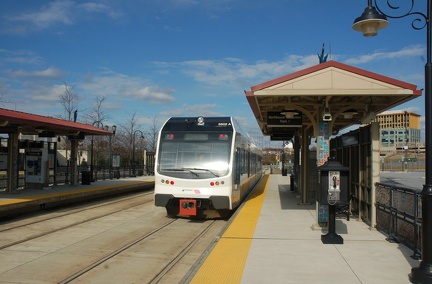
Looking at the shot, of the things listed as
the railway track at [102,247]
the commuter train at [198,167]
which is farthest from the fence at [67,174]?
the commuter train at [198,167]

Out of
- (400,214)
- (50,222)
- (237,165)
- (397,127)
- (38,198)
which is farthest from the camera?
(397,127)

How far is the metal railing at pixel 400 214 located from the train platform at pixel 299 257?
0.21 metres

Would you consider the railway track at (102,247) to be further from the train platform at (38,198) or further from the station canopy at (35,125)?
the station canopy at (35,125)

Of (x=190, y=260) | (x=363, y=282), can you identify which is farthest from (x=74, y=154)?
(x=363, y=282)

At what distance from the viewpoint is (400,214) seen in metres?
7.96

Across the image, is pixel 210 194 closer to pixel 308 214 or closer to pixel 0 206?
pixel 308 214

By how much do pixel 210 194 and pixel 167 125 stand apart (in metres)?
2.82

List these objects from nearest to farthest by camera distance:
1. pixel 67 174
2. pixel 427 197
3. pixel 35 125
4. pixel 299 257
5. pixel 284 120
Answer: pixel 427 197, pixel 299 257, pixel 284 120, pixel 35 125, pixel 67 174

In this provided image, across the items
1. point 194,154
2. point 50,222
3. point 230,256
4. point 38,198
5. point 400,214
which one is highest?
point 194,154

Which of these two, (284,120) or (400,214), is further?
(284,120)

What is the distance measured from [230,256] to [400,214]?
11.3ft

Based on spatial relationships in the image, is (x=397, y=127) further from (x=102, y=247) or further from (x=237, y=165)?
(x=102, y=247)

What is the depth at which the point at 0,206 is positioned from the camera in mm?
12453

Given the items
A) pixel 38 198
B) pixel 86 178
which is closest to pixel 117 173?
pixel 86 178
